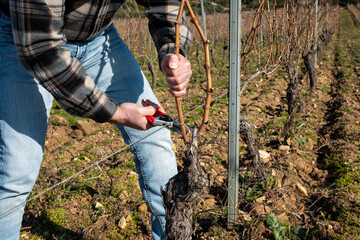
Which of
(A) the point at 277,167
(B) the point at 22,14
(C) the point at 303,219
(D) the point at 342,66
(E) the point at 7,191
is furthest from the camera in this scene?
(D) the point at 342,66

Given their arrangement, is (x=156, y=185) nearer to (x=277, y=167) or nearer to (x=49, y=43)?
(x=49, y=43)

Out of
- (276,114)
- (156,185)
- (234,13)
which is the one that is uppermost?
(234,13)

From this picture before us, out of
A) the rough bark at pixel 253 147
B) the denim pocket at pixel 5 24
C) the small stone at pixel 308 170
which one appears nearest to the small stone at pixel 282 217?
the rough bark at pixel 253 147

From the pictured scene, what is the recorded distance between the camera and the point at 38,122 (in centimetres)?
134

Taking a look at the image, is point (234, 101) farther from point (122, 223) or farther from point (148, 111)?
point (122, 223)

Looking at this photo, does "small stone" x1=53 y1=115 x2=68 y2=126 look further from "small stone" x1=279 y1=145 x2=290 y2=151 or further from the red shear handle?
the red shear handle

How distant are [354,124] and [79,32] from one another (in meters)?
3.47

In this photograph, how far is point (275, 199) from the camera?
2336 mm

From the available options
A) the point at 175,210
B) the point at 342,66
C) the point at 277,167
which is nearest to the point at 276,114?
the point at 277,167

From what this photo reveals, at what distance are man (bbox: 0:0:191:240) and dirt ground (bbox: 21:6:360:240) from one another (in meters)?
0.28

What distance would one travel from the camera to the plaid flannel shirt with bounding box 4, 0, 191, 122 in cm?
102

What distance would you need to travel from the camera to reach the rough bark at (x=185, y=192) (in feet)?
4.19

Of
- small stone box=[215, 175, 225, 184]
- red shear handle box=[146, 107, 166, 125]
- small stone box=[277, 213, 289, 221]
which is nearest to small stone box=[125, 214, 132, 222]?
small stone box=[215, 175, 225, 184]

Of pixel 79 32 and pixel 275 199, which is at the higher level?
pixel 79 32
